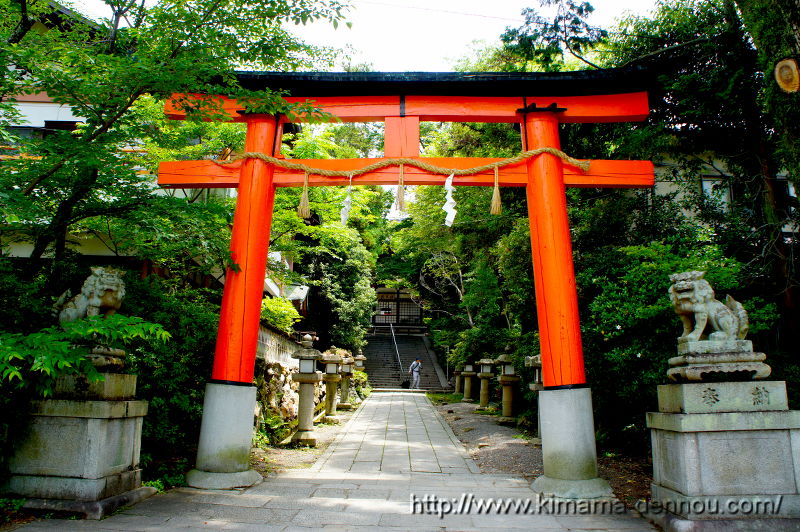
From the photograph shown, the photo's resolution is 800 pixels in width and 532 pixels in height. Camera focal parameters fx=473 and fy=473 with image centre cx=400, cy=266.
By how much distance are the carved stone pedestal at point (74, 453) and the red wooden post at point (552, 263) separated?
16.0ft

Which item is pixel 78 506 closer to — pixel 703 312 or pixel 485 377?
pixel 703 312

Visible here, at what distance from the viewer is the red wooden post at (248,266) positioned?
6.02m

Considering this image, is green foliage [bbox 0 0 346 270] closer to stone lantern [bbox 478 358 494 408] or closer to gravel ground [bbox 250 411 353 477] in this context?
gravel ground [bbox 250 411 353 477]

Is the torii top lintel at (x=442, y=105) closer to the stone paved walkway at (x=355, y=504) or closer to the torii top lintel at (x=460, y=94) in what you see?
the torii top lintel at (x=460, y=94)

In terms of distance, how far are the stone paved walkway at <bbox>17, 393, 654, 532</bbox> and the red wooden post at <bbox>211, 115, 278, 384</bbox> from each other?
151 centimetres

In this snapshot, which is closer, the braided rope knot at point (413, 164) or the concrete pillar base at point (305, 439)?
the braided rope knot at point (413, 164)

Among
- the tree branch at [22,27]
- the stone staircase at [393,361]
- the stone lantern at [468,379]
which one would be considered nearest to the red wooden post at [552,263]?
the tree branch at [22,27]

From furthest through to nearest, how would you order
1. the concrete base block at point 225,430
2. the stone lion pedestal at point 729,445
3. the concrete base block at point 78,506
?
the concrete base block at point 225,430, the concrete base block at point 78,506, the stone lion pedestal at point 729,445

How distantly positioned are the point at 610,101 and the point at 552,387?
421 centimetres

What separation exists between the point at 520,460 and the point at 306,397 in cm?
407

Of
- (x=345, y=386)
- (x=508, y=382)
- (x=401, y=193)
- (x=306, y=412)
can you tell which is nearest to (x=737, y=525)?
(x=401, y=193)

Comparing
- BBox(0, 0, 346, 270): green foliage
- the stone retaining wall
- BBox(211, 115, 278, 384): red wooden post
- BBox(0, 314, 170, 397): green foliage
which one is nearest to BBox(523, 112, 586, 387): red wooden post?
BBox(0, 0, 346, 270): green foliage

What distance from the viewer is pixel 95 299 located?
479 cm

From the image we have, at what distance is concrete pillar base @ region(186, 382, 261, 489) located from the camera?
18.3 ft
